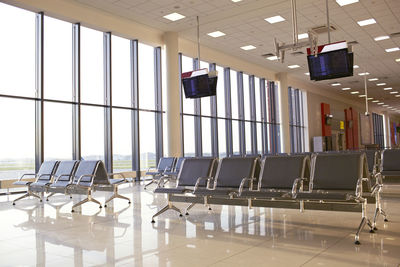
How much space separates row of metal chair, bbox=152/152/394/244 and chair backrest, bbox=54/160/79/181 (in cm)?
248

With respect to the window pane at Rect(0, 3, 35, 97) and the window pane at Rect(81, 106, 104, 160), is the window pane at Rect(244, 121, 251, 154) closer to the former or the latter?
the window pane at Rect(81, 106, 104, 160)

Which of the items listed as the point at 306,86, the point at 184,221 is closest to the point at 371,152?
the point at 184,221

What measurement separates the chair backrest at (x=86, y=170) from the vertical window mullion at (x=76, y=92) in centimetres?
329

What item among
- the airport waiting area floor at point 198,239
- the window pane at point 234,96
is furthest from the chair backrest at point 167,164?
the window pane at point 234,96

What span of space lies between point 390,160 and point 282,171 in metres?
3.18

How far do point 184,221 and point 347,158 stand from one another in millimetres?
2079

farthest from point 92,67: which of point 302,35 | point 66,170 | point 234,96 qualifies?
point 302,35

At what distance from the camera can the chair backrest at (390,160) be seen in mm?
6234

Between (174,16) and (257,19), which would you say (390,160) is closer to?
(257,19)

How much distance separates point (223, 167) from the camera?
4.62m

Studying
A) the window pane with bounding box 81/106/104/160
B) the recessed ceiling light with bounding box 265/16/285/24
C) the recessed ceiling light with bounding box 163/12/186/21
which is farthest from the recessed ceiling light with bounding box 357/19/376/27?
the window pane with bounding box 81/106/104/160

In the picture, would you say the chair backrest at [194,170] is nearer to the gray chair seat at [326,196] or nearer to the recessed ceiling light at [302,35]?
the gray chair seat at [326,196]

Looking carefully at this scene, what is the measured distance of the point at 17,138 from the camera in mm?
8562

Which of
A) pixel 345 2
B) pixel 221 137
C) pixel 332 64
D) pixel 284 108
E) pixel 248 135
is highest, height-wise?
pixel 345 2
